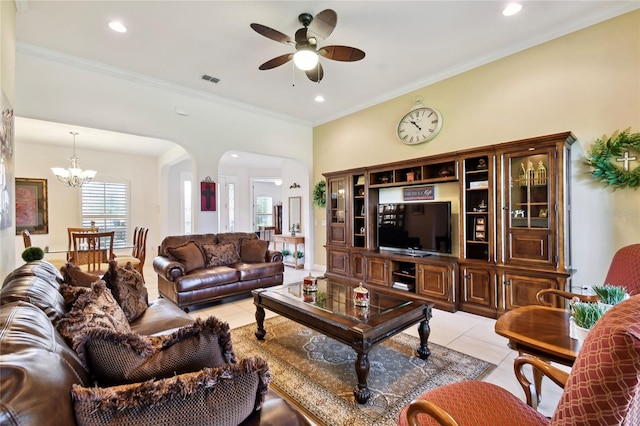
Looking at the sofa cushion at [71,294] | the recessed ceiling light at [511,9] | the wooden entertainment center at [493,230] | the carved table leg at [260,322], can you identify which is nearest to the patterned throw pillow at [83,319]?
the sofa cushion at [71,294]

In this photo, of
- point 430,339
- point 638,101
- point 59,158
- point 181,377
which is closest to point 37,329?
point 181,377

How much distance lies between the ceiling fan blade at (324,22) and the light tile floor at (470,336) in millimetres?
3220

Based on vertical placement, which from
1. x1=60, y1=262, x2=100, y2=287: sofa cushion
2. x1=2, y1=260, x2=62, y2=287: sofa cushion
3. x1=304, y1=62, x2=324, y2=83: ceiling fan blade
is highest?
x1=304, y1=62, x2=324, y2=83: ceiling fan blade

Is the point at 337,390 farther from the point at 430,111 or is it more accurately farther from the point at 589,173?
the point at 430,111

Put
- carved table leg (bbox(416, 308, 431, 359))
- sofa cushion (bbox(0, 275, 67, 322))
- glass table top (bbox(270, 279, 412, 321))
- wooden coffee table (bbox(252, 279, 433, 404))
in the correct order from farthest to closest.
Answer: carved table leg (bbox(416, 308, 431, 359)), glass table top (bbox(270, 279, 412, 321)), wooden coffee table (bbox(252, 279, 433, 404)), sofa cushion (bbox(0, 275, 67, 322))

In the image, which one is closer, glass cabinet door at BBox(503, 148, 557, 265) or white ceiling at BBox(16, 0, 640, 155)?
white ceiling at BBox(16, 0, 640, 155)

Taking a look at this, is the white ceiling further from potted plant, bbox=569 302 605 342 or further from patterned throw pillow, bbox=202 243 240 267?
potted plant, bbox=569 302 605 342

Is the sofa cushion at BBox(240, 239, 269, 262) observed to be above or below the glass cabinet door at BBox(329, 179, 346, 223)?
below

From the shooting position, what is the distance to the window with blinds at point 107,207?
278 inches

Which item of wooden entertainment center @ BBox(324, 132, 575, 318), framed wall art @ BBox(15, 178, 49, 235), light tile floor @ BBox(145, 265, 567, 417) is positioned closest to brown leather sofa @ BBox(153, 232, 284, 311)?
light tile floor @ BBox(145, 265, 567, 417)

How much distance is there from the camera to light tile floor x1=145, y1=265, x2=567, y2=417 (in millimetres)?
2196

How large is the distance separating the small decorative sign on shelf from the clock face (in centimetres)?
76

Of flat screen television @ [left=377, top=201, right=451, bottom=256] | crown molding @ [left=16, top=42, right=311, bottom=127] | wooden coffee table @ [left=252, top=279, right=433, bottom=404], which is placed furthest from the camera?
flat screen television @ [left=377, top=201, right=451, bottom=256]

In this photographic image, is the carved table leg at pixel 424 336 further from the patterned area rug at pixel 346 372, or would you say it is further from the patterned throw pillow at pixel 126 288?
the patterned throw pillow at pixel 126 288
